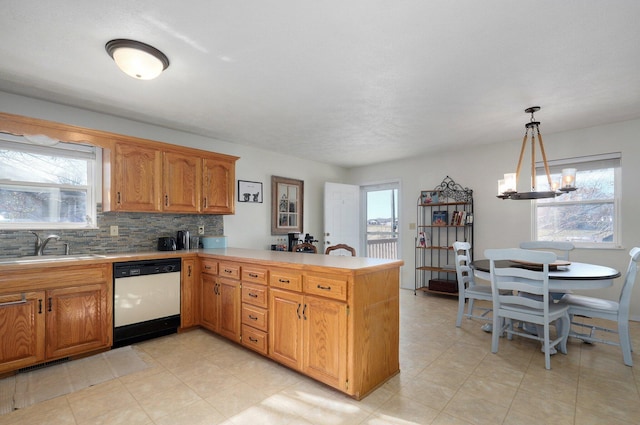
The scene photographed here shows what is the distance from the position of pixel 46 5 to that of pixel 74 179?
83.1 inches

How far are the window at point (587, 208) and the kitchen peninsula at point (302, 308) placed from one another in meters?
3.13

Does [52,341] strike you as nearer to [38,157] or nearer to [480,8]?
[38,157]

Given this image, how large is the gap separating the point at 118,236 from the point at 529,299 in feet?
13.9

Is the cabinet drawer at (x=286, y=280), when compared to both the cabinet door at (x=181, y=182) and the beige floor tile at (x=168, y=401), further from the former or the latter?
the cabinet door at (x=181, y=182)

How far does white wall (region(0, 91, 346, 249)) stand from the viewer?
3.12 metres

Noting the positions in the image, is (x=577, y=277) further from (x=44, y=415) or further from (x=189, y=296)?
(x=44, y=415)

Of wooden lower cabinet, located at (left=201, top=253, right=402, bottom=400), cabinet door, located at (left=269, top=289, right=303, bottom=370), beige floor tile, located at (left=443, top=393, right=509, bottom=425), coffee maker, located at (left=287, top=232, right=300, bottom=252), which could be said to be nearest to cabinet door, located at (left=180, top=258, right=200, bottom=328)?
wooden lower cabinet, located at (left=201, top=253, right=402, bottom=400)

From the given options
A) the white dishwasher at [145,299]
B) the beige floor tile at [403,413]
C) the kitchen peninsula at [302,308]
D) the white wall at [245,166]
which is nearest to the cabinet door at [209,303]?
the kitchen peninsula at [302,308]

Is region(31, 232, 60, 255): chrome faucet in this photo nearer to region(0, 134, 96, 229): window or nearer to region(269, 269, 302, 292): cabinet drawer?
region(0, 134, 96, 229): window

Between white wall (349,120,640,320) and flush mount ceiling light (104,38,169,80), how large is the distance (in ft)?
14.5

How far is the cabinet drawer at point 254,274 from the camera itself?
2748 mm

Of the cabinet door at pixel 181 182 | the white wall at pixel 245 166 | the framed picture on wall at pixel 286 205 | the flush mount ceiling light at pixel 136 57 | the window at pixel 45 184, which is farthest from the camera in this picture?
the framed picture on wall at pixel 286 205

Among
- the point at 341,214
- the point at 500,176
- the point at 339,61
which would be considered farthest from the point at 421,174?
the point at 339,61

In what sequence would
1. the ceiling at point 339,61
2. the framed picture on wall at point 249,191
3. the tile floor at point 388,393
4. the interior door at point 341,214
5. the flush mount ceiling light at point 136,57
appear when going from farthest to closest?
the interior door at point 341,214
the framed picture on wall at point 249,191
the flush mount ceiling light at point 136,57
the tile floor at point 388,393
the ceiling at point 339,61
